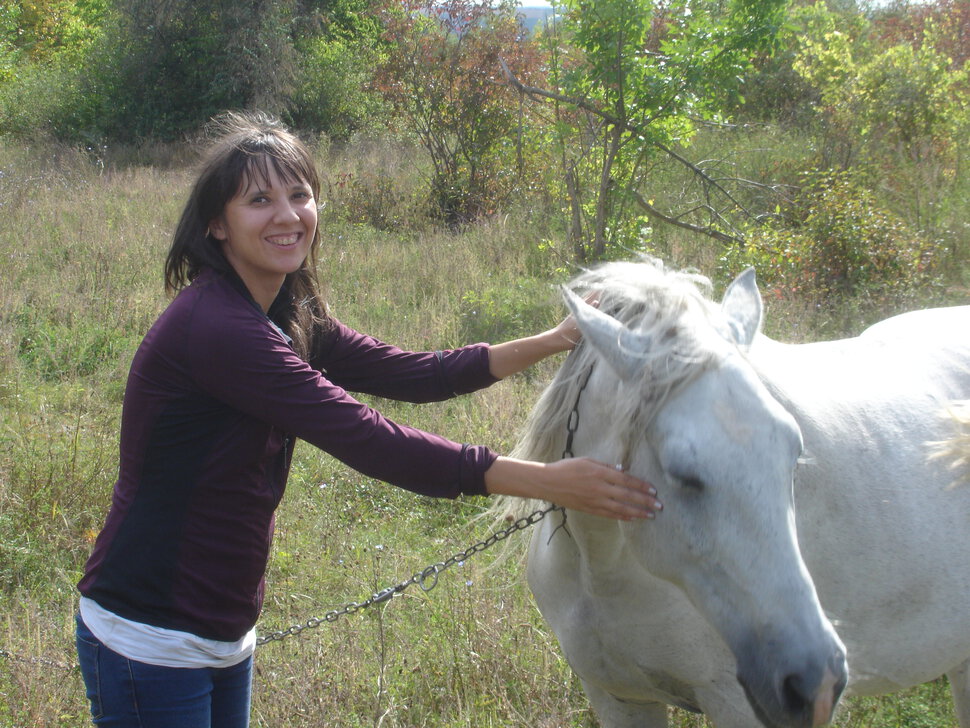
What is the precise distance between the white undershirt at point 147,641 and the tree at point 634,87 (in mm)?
5688

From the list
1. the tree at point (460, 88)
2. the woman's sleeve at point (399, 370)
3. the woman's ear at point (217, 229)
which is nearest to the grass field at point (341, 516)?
the woman's sleeve at point (399, 370)

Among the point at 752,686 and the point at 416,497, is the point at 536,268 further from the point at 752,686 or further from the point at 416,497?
the point at 752,686

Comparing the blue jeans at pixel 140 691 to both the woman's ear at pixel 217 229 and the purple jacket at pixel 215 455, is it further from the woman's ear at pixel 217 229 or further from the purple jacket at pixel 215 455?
the woman's ear at pixel 217 229

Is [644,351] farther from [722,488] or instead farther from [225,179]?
[225,179]

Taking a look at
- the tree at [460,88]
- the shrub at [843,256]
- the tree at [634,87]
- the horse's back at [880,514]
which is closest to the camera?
the horse's back at [880,514]

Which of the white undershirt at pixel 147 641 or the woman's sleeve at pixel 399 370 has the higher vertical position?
the woman's sleeve at pixel 399 370

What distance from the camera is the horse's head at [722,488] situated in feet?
4.82

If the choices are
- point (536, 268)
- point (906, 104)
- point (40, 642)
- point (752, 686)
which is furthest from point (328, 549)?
point (906, 104)

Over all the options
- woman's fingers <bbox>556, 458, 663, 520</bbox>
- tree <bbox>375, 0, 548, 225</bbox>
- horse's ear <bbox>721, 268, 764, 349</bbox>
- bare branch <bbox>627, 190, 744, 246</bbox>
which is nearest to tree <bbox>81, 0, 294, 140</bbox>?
tree <bbox>375, 0, 548, 225</bbox>

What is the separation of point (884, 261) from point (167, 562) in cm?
629

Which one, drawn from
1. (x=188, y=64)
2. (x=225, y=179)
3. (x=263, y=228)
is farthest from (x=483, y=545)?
(x=188, y=64)

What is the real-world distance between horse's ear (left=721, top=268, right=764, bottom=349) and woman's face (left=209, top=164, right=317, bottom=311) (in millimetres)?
1005

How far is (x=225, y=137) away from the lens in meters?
1.89

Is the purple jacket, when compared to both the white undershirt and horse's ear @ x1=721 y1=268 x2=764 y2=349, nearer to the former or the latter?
the white undershirt
